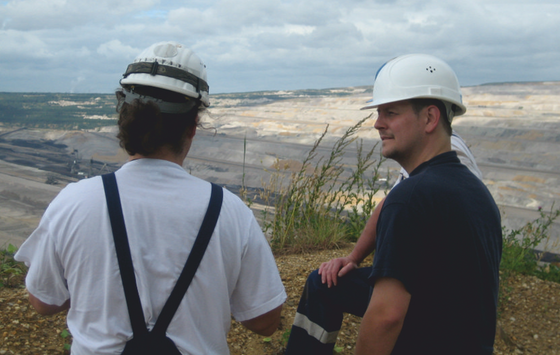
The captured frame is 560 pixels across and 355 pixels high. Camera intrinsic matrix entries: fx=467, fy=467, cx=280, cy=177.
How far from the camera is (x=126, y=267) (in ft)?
4.65

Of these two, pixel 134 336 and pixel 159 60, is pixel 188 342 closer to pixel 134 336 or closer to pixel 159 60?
pixel 134 336

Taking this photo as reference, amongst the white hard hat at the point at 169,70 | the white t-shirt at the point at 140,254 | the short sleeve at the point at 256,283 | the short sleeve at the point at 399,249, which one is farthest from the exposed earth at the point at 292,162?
the short sleeve at the point at 399,249

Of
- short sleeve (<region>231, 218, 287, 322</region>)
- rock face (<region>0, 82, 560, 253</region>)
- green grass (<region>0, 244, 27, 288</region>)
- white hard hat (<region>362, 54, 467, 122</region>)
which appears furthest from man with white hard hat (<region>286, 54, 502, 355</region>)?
rock face (<region>0, 82, 560, 253</region>)

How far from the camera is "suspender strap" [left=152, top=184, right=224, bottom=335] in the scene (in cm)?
145

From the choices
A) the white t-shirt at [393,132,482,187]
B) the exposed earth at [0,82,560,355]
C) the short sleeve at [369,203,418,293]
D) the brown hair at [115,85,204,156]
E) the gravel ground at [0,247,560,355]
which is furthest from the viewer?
the exposed earth at [0,82,560,355]

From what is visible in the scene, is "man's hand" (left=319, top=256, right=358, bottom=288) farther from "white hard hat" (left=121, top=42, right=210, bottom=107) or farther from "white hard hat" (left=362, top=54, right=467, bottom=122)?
"white hard hat" (left=121, top=42, right=210, bottom=107)

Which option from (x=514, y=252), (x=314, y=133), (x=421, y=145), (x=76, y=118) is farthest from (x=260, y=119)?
(x=421, y=145)

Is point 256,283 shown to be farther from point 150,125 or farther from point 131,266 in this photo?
point 150,125

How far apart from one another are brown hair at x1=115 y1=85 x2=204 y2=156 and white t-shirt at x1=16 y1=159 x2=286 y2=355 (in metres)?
0.06

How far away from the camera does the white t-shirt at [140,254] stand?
144 cm

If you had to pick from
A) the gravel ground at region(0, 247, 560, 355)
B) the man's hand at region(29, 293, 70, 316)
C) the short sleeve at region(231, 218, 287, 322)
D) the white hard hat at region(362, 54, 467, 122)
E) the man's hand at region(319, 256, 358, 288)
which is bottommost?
the gravel ground at region(0, 247, 560, 355)

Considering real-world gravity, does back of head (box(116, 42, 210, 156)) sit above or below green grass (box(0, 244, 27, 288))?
above

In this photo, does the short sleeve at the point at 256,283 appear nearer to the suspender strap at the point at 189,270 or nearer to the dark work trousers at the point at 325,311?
the suspender strap at the point at 189,270

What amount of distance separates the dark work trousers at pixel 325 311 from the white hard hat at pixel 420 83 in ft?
3.01
